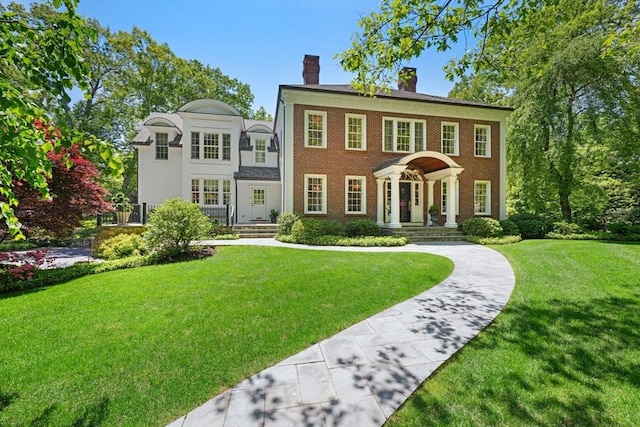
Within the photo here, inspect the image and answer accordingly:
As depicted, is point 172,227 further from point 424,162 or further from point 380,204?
point 424,162

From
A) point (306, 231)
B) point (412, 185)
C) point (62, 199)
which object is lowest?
point (306, 231)

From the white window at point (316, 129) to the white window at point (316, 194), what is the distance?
169cm

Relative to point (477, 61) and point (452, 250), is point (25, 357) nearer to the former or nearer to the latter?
point (477, 61)

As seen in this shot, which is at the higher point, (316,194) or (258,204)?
(316,194)

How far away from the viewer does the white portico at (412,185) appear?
46.0 ft

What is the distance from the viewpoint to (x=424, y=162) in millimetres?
15133

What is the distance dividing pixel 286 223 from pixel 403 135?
26.5 ft

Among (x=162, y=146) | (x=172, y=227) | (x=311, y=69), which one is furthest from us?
(x=162, y=146)

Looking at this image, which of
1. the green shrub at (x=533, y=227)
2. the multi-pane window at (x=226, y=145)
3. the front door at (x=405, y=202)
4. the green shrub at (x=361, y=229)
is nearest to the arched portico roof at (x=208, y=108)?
the multi-pane window at (x=226, y=145)

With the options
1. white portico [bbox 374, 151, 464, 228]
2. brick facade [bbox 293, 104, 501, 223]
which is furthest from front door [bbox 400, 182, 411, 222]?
brick facade [bbox 293, 104, 501, 223]

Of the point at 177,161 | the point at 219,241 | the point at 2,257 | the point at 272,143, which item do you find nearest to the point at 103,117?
the point at 177,161

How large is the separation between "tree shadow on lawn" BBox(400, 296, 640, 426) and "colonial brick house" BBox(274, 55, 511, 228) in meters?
9.98

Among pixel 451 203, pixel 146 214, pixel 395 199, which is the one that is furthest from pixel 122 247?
pixel 451 203

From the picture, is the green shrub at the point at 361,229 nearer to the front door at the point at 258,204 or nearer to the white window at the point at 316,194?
the white window at the point at 316,194
